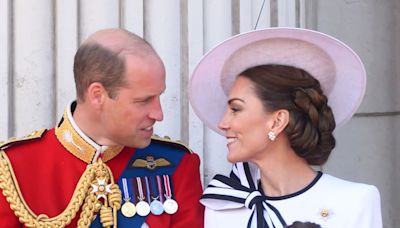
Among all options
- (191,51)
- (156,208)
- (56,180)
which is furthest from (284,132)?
(191,51)

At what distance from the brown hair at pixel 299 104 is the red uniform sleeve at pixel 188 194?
1.00ft

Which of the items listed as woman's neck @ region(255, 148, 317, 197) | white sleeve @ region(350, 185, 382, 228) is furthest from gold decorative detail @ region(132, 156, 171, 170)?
white sleeve @ region(350, 185, 382, 228)

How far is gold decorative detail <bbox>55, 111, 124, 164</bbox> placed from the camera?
2.40 m

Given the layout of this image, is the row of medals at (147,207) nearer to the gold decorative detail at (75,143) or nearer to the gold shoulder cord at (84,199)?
the gold shoulder cord at (84,199)

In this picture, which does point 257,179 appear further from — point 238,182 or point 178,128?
point 178,128

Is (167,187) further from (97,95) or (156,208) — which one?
(97,95)

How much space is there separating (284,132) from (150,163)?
1.25 ft

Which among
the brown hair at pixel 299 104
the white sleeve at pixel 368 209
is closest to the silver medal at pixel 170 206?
the brown hair at pixel 299 104

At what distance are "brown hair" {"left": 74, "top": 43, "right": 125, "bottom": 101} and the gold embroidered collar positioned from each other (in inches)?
3.7

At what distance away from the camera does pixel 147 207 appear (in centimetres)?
240

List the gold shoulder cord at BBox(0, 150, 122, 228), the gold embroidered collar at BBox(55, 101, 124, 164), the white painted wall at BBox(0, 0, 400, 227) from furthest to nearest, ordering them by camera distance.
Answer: the white painted wall at BBox(0, 0, 400, 227) → the gold embroidered collar at BBox(55, 101, 124, 164) → the gold shoulder cord at BBox(0, 150, 122, 228)

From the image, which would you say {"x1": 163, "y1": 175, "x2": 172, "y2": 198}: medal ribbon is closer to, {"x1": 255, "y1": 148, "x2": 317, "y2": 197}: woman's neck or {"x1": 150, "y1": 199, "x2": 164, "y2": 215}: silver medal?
{"x1": 150, "y1": 199, "x2": 164, "y2": 215}: silver medal

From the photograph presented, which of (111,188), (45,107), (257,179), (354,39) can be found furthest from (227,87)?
(354,39)

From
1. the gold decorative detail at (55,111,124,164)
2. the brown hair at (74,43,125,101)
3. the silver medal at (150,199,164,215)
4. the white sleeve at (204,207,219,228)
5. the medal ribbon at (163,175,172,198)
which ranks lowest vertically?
the white sleeve at (204,207,219,228)
